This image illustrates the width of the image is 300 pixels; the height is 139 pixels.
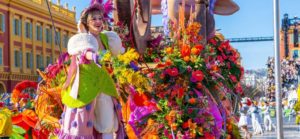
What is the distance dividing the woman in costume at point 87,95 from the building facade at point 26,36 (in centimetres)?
3605

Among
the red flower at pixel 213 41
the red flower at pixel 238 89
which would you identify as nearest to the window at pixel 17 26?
the red flower at pixel 213 41

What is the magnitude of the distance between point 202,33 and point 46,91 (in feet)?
6.19

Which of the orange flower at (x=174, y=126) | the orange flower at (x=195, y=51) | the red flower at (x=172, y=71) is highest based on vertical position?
the orange flower at (x=195, y=51)

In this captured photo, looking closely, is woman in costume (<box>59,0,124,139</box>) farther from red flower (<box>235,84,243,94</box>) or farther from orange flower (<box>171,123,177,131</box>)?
red flower (<box>235,84,243,94</box>)

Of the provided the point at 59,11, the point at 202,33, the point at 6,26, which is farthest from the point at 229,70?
the point at 59,11

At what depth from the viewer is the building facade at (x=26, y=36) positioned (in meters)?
42.4

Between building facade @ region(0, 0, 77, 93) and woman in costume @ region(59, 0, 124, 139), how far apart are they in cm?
3605

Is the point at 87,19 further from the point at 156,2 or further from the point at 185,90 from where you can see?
the point at 156,2

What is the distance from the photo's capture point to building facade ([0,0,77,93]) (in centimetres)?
4238

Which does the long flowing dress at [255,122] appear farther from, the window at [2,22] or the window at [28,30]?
the window at [28,30]

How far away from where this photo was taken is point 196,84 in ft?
17.6

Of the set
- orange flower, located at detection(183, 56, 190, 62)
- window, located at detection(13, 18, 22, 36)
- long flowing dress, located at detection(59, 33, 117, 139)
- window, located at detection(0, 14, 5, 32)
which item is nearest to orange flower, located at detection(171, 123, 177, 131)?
orange flower, located at detection(183, 56, 190, 62)

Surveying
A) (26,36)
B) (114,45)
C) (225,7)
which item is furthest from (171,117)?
(26,36)

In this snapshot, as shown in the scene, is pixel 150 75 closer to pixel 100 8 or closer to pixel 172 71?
pixel 172 71
